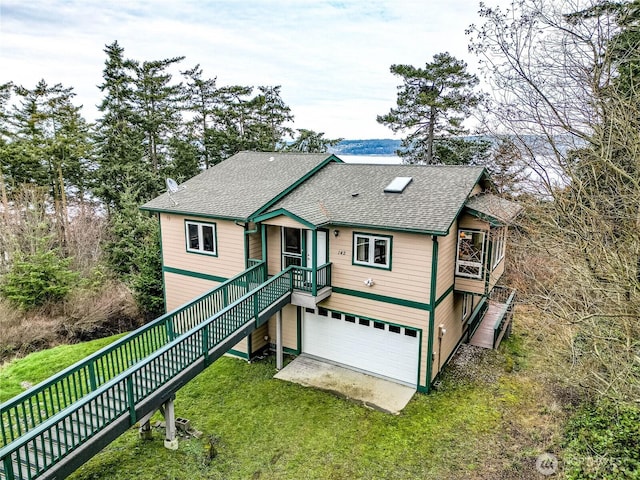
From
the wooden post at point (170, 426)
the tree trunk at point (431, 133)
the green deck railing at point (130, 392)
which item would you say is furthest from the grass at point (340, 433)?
the tree trunk at point (431, 133)

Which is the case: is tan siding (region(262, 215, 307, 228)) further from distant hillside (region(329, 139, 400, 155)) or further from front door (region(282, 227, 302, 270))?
distant hillside (region(329, 139, 400, 155))

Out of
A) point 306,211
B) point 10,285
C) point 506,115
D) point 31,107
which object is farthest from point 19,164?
point 506,115

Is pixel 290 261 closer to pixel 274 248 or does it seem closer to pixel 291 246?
pixel 291 246

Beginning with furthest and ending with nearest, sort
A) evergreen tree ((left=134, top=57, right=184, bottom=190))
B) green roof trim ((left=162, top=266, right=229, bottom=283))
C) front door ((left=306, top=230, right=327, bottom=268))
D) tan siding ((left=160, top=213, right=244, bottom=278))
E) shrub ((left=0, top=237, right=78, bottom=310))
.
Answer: evergreen tree ((left=134, top=57, right=184, bottom=190)) → shrub ((left=0, top=237, right=78, bottom=310)) → green roof trim ((left=162, top=266, right=229, bottom=283)) → tan siding ((left=160, top=213, right=244, bottom=278)) → front door ((left=306, top=230, right=327, bottom=268))

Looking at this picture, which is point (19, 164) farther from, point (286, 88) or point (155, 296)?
point (286, 88)

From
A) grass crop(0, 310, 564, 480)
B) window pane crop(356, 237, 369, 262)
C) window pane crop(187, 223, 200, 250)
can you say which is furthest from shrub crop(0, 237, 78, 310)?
window pane crop(356, 237, 369, 262)

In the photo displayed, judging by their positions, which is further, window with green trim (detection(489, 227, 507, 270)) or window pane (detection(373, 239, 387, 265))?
window with green trim (detection(489, 227, 507, 270))

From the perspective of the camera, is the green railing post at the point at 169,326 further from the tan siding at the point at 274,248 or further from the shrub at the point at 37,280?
the shrub at the point at 37,280
